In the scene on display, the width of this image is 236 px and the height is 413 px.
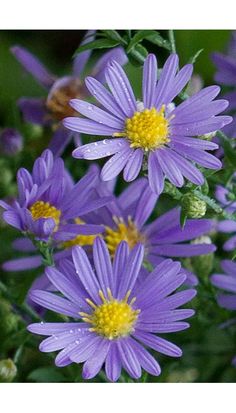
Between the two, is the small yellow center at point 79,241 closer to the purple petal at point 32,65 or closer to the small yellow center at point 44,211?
the small yellow center at point 44,211

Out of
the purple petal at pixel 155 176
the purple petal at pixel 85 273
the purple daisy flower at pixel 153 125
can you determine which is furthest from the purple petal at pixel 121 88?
the purple petal at pixel 85 273

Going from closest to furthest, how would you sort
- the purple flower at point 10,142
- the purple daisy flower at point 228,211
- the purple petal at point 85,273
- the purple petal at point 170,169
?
1. the purple petal at point 170,169
2. the purple petal at point 85,273
3. the purple daisy flower at point 228,211
4. the purple flower at point 10,142

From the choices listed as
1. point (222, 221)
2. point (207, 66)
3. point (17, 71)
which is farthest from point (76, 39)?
point (222, 221)

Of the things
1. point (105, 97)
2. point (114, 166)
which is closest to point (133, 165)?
point (114, 166)

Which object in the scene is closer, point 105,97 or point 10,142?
point 105,97

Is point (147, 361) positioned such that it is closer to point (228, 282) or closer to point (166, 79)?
point (228, 282)

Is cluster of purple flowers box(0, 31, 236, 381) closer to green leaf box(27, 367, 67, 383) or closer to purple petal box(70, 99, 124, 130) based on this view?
purple petal box(70, 99, 124, 130)

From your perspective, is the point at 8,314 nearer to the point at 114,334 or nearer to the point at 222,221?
the point at 114,334

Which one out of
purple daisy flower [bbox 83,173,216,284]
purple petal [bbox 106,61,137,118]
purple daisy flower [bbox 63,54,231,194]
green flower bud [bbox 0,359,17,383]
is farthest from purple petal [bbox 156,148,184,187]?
green flower bud [bbox 0,359,17,383]

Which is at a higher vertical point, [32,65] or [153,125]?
[32,65]
